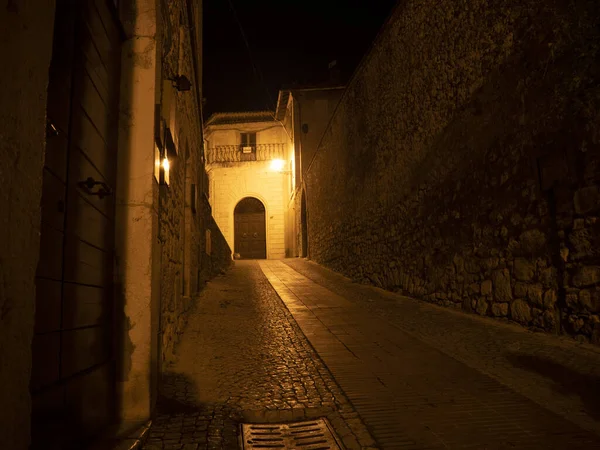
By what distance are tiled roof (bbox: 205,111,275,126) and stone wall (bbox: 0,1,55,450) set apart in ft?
75.7

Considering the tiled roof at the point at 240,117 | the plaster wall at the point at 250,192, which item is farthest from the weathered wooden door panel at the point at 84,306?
the tiled roof at the point at 240,117

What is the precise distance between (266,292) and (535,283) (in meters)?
5.28

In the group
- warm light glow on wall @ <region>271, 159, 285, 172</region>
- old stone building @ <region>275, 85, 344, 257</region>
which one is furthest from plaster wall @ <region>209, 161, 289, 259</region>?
old stone building @ <region>275, 85, 344, 257</region>

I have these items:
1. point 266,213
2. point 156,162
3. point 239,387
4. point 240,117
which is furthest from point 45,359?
point 240,117

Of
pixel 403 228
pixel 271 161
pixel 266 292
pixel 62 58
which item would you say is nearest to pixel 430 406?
pixel 62 58

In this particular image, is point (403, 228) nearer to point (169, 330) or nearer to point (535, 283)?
point (535, 283)

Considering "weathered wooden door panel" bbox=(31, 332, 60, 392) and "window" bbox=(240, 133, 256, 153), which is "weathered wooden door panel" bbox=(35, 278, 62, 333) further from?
"window" bbox=(240, 133, 256, 153)

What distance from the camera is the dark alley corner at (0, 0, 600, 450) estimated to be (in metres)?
1.87

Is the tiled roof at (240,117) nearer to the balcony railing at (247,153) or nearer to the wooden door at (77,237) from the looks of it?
the balcony railing at (247,153)

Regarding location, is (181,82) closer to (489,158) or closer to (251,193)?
(489,158)

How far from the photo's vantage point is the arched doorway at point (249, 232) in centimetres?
2262

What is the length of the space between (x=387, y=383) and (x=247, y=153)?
21115mm

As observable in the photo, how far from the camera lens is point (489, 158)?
17.1 feet

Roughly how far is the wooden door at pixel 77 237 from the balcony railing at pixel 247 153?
67.6ft
